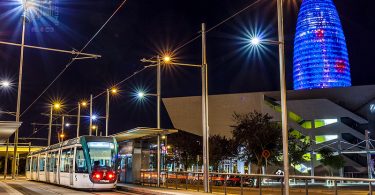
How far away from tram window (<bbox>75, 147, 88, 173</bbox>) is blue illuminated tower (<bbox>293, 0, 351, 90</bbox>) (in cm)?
13029

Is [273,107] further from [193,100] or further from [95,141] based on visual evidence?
[95,141]

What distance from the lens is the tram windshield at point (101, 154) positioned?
24.8m

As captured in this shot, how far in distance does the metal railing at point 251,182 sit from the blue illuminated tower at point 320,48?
12524cm

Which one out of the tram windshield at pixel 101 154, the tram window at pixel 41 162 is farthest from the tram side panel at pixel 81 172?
the tram window at pixel 41 162

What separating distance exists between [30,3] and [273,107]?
69.4m

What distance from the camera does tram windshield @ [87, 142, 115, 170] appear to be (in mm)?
24794

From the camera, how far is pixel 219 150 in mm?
59344

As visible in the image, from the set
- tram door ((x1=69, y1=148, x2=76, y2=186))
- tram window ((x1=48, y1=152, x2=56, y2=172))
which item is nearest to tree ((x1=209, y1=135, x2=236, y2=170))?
tram window ((x1=48, y1=152, x2=56, y2=172))

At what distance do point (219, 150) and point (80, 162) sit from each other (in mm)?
36051

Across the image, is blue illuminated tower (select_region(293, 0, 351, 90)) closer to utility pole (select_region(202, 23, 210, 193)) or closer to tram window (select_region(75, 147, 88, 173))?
utility pole (select_region(202, 23, 210, 193))

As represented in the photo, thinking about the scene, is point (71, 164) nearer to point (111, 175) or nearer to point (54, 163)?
point (111, 175)

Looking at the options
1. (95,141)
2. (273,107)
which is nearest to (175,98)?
(273,107)

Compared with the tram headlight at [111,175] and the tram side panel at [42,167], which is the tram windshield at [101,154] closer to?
the tram headlight at [111,175]

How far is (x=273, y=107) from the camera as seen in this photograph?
8638 cm
